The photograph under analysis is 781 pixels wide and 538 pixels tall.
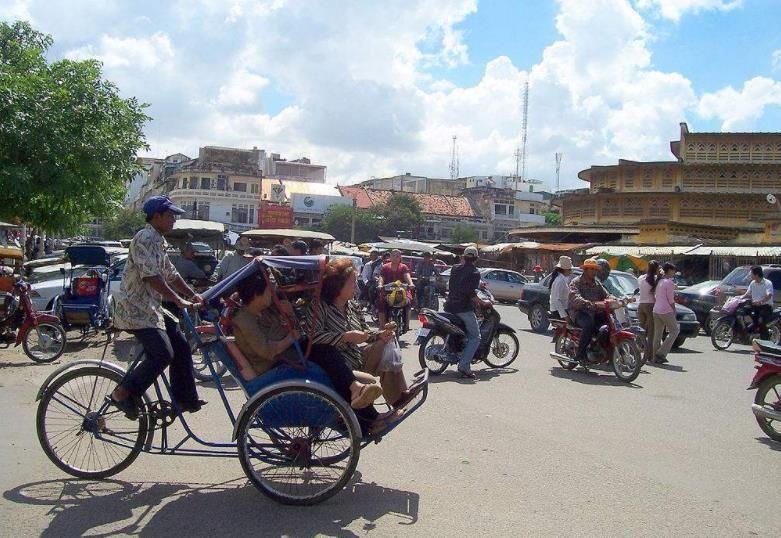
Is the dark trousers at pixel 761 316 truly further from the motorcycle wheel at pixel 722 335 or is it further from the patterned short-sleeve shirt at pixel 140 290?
the patterned short-sleeve shirt at pixel 140 290

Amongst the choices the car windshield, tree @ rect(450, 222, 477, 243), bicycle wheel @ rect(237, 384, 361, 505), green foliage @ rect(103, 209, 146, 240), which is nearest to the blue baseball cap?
bicycle wheel @ rect(237, 384, 361, 505)

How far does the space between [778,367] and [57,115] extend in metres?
13.1

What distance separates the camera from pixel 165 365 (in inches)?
193

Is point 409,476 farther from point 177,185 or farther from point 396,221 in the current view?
point 177,185

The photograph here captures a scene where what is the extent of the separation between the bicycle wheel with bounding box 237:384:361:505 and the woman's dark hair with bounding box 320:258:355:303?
786mm

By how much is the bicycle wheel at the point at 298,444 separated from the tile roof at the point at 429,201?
245 ft

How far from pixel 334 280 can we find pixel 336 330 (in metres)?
0.36

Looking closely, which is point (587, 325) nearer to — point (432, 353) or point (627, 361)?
point (627, 361)

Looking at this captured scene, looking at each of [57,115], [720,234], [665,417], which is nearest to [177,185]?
[720,234]

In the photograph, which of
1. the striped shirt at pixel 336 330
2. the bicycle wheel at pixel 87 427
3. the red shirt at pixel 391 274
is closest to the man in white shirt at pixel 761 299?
the red shirt at pixel 391 274

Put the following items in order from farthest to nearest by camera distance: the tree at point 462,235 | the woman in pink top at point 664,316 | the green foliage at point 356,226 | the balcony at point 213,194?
the balcony at point 213,194
the tree at point 462,235
the green foliage at point 356,226
the woman in pink top at point 664,316

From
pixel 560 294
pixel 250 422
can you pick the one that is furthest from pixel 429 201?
pixel 250 422

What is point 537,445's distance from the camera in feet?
21.0

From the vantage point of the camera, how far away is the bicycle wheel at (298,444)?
4.59 metres
